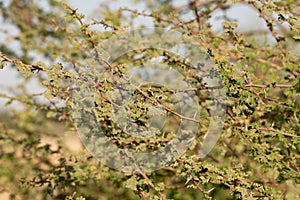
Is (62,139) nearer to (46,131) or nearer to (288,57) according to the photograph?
(46,131)

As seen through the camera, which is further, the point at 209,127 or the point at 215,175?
the point at 209,127

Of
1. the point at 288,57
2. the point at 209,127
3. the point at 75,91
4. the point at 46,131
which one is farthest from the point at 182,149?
the point at 46,131

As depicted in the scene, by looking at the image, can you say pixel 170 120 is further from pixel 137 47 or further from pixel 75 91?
pixel 75 91

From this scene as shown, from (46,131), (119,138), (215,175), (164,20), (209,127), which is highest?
(164,20)

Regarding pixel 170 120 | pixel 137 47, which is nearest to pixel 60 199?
pixel 170 120

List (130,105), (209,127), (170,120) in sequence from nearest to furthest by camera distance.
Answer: (130,105) < (209,127) < (170,120)

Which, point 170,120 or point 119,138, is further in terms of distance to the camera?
point 170,120

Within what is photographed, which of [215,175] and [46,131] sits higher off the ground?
[46,131]

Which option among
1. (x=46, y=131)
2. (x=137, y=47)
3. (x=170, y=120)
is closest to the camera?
(x=137, y=47)

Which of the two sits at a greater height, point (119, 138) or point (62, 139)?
point (62, 139)

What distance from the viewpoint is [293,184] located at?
210 cm

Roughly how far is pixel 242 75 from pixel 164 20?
1.10m

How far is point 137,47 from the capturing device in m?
2.59

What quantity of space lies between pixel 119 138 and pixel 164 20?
3.15 feet
